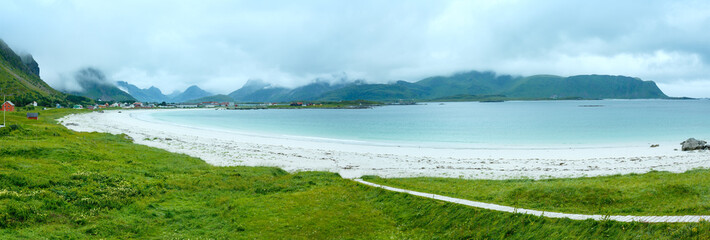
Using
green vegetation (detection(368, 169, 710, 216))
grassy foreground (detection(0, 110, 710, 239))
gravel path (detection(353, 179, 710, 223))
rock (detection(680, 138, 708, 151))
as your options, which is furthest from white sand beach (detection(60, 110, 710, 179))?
gravel path (detection(353, 179, 710, 223))

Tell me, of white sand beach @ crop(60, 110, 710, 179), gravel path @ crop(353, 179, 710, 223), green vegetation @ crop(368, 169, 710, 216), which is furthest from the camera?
white sand beach @ crop(60, 110, 710, 179)

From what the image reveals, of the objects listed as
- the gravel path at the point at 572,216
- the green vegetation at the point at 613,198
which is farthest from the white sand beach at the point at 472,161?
the gravel path at the point at 572,216

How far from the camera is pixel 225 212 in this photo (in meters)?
19.2

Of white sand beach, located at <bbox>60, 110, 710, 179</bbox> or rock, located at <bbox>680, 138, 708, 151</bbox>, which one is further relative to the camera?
rock, located at <bbox>680, 138, 708, 151</bbox>

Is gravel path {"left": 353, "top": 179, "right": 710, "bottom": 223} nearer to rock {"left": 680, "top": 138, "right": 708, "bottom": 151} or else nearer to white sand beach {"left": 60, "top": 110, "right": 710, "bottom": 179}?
white sand beach {"left": 60, "top": 110, "right": 710, "bottom": 179}

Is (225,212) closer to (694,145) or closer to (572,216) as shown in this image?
(572,216)

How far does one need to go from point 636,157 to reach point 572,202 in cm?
3788

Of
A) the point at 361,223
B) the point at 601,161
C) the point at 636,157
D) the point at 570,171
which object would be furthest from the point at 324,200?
the point at 636,157

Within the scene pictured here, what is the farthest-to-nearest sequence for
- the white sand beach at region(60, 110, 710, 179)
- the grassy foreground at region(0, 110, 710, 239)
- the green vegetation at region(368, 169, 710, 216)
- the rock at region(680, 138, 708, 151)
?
1. the rock at region(680, 138, 708, 151)
2. the white sand beach at region(60, 110, 710, 179)
3. the green vegetation at region(368, 169, 710, 216)
4. the grassy foreground at region(0, 110, 710, 239)

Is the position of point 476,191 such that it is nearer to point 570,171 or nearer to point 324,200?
point 324,200

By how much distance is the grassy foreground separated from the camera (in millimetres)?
14555

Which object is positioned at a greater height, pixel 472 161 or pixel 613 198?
pixel 613 198

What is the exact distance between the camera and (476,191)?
74.2ft

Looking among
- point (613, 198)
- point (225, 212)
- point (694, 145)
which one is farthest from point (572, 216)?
point (694, 145)
